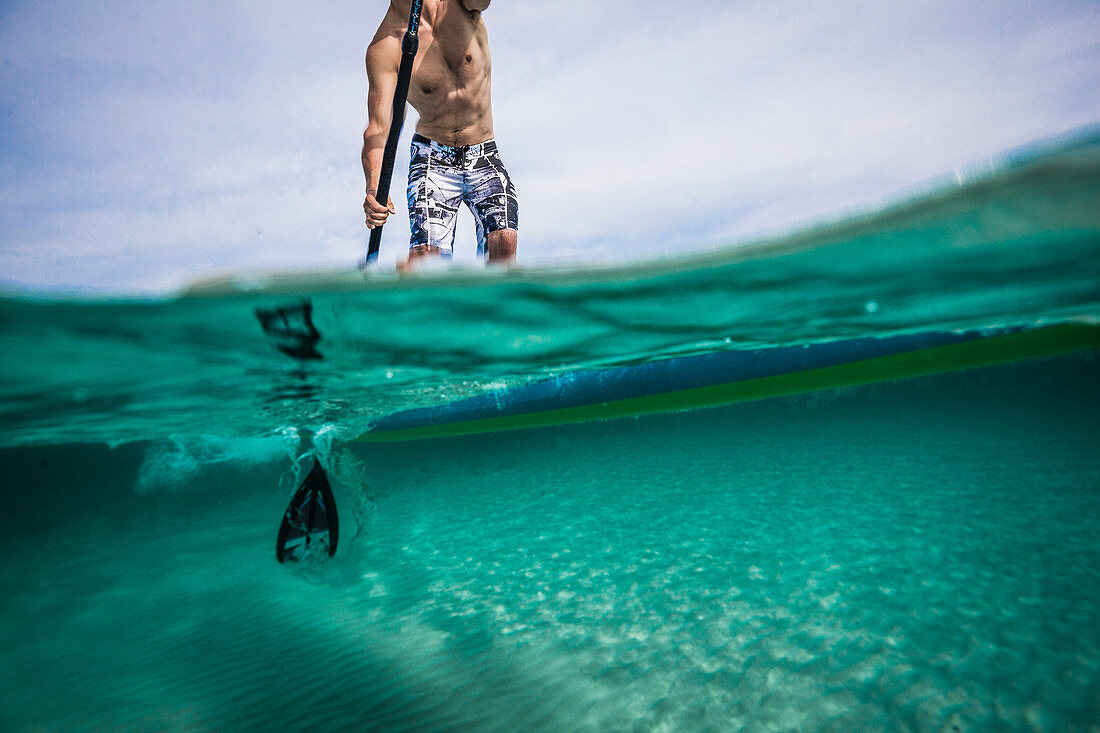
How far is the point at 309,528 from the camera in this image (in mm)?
4816

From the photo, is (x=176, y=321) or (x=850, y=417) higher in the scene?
(x=176, y=321)

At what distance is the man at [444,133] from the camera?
348cm

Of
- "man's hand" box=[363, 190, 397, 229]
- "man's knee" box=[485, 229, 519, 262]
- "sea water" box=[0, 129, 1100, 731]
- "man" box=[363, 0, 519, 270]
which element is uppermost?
"man" box=[363, 0, 519, 270]

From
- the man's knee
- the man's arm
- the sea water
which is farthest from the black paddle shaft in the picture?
the sea water

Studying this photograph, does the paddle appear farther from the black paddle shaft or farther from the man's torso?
the man's torso

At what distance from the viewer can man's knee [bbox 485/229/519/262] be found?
4090 mm

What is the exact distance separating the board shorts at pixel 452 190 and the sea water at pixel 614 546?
1202mm

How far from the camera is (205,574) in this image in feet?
14.7

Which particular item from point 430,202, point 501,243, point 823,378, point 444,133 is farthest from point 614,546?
point 823,378

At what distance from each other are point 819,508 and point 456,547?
367cm

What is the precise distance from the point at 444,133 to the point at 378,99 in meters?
0.68

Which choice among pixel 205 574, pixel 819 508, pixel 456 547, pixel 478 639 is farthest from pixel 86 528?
pixel 819 508

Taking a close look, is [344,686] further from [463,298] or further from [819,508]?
[819,508]

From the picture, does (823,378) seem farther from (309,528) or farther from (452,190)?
(309,528)
